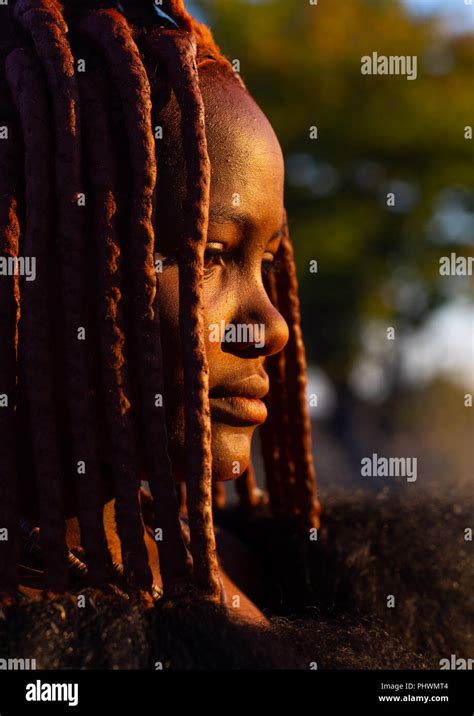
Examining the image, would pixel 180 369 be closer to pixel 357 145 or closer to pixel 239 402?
pixel 239 402

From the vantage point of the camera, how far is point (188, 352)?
1.88 meters

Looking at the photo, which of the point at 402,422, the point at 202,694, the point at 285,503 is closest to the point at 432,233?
the point at 402,422

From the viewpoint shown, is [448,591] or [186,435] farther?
[448,591]

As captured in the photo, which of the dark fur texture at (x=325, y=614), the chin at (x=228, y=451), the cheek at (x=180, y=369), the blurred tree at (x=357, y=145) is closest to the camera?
the dark fur texture at (x=325, y=614)

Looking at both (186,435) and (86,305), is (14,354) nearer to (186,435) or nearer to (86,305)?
(86,305)

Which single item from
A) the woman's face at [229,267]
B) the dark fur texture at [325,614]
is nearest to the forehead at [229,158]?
the woman's face at [229,267]

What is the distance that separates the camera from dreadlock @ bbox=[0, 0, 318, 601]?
1.84 m

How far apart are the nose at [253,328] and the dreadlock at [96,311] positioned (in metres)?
0.16

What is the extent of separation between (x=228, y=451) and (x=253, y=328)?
0.27 metres

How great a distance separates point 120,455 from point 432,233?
47.4 ft

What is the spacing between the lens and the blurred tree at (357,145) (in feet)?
48.1

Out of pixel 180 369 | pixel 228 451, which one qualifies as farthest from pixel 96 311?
pixel 228 451

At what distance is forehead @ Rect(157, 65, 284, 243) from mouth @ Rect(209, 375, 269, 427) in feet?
1.16

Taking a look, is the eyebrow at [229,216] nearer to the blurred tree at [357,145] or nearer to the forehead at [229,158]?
the forehead at [229,158]
